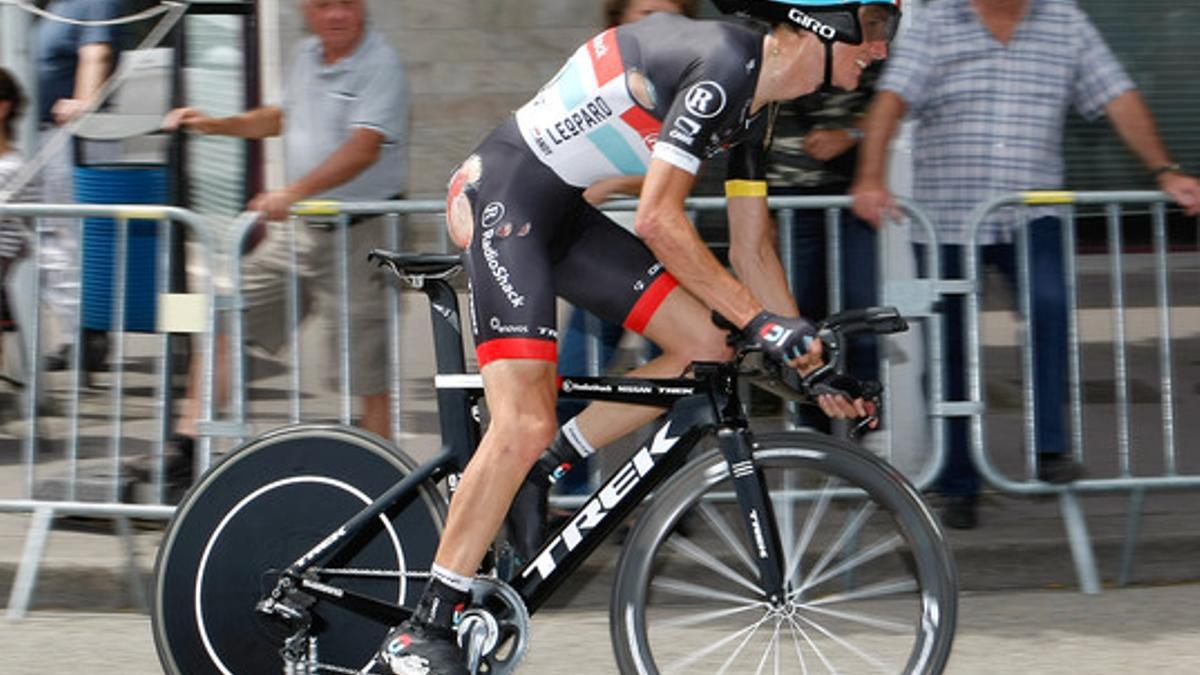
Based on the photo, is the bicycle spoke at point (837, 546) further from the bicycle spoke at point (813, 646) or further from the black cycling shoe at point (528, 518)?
the black cycling shoe at point (528, 518)

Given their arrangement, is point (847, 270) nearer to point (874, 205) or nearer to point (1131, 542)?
point (874, 205)

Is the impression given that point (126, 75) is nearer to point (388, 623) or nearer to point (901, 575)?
point (388, 623)

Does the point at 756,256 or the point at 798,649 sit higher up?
the point at 756,256

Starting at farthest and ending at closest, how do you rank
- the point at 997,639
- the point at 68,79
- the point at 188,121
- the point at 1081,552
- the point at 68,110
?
the point at 68,79 < the point at 68,110 < the point at 188,121 < the point at 1081,552 < the point at 997,639

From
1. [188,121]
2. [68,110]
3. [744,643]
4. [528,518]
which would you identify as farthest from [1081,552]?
[68,110]

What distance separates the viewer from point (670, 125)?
4.57 metres

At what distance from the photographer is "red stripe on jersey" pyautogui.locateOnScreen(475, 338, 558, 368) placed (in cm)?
480

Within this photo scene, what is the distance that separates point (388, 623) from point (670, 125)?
1282 millimetres

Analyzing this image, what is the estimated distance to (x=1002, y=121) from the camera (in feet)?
23.3

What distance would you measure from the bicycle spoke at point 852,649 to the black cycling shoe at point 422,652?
74cm

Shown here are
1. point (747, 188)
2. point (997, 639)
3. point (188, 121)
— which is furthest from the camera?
point (188, 121)

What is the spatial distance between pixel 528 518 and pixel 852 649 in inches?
29.7

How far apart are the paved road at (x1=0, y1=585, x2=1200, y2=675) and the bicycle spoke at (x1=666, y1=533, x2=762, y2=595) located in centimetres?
101

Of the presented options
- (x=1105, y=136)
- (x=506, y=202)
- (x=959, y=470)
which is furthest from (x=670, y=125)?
(x=1105, y=136)
